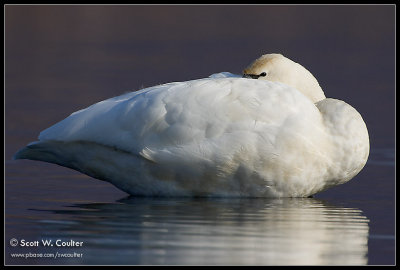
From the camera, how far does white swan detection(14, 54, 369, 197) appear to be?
9.45 m

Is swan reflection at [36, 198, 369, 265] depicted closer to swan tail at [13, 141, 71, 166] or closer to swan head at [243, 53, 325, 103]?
swan tail at [13, 141, 71, 166]

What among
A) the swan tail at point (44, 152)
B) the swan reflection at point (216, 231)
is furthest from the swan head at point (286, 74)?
the swan tail at point (44, 152)

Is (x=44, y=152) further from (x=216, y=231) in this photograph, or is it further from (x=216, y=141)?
(x=216, y=231)

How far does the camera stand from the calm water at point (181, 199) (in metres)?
7.72

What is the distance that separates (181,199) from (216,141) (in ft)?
2.10

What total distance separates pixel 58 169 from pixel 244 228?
3375mm

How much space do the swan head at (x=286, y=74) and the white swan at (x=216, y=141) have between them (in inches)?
19.2

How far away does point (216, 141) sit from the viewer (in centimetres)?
944

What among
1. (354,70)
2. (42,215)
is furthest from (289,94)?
(354,70)

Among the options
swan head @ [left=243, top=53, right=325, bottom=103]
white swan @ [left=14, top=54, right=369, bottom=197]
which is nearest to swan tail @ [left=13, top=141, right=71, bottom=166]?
white swan @ [left=14, top=54, right=369, bottom=197]

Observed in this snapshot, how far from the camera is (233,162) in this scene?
944cm

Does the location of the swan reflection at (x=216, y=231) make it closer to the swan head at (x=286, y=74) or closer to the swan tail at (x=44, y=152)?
the swan tail at (x=44, y=152)

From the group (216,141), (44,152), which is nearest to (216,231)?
(216,141)

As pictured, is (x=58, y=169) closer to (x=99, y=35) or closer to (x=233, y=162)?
(x=233, y=162)
